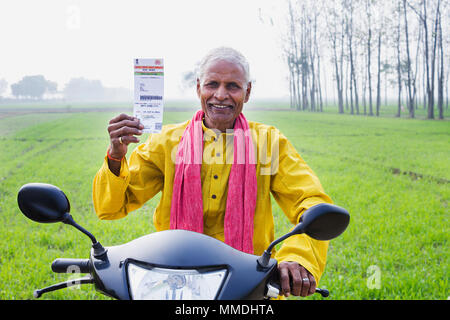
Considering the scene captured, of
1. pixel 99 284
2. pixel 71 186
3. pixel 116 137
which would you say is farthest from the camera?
pixel 71 186

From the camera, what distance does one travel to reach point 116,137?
146 centimetres

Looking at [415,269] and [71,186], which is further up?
[71,186]

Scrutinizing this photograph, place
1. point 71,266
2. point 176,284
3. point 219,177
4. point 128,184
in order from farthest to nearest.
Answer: point 219,177 → point 128,184 → point 71,266 → point 176,284

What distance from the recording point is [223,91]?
1757mm

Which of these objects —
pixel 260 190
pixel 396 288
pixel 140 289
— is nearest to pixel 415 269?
pixel 396 288

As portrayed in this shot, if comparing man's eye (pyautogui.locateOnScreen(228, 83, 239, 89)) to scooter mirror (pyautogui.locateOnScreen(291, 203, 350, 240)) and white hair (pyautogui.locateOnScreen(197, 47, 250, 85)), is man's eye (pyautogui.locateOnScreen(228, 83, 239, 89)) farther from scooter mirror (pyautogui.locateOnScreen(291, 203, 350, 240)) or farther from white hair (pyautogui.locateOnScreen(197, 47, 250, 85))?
scooter mirror (pyautogui.locateOnScreen(291, 203, 350, 240))

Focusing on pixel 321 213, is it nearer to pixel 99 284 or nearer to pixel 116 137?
→ pixel 99 284

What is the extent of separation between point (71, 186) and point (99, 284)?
6.52 meters

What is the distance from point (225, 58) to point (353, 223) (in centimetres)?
367

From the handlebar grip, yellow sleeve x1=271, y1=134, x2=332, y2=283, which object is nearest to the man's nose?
yellow sleeve x1=271, y1=134, x2=332, y2=283

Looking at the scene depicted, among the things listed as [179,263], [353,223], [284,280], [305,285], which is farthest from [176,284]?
[353,223]

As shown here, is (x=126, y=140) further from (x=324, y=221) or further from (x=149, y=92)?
(x=324, y=221)

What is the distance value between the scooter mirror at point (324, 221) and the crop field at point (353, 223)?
227cm

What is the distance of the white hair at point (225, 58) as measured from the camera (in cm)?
176
